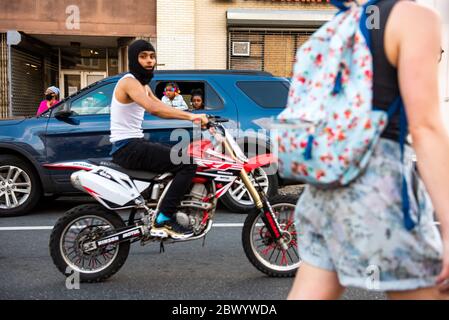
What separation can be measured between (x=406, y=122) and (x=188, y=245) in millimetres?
4004

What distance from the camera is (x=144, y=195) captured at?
4195 mm

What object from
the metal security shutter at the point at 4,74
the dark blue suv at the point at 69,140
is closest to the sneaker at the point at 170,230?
the dark blue suv at the point at 69,140

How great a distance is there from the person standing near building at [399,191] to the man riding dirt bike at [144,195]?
8.09 feet

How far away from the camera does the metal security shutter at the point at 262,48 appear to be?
587 inches

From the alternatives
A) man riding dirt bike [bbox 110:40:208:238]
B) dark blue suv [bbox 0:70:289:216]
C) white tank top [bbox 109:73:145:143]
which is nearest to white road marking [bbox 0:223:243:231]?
dark blue suv [bbox 0:70:289:216]

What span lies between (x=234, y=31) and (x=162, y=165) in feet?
37.5

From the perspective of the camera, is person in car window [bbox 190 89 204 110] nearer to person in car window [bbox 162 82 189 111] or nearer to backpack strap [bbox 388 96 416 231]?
person in car window [bbox 162 82 189 111]

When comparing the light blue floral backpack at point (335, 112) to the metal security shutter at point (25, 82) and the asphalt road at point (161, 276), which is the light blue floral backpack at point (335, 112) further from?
the metal security shutter at point (25, 82)

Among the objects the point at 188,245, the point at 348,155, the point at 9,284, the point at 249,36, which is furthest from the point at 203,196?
the point at 249,36

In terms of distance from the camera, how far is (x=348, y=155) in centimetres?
158

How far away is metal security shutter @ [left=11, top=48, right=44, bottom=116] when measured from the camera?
14.7m

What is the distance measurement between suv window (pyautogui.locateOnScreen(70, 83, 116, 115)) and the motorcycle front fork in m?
3.49

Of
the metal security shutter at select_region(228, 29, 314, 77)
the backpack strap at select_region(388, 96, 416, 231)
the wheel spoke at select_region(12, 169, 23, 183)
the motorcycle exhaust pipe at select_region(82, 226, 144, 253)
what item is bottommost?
the motorcycle exhaust pipe at select_region(82, 226, 144, 253)

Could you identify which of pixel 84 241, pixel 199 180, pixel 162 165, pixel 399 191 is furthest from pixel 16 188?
pixel 399 191
